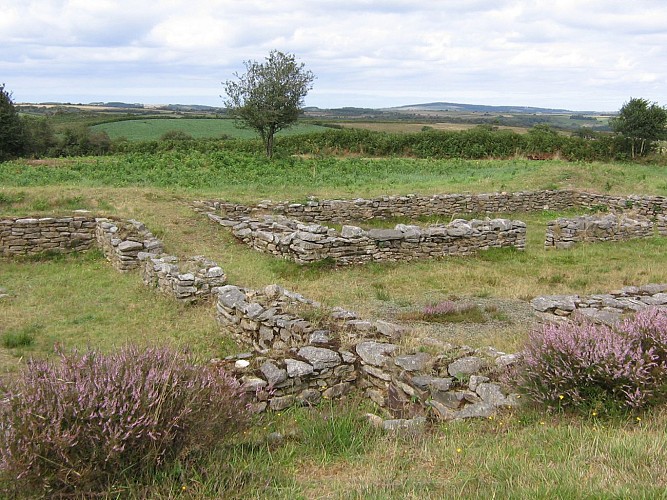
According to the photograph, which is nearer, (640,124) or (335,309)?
(335,309)

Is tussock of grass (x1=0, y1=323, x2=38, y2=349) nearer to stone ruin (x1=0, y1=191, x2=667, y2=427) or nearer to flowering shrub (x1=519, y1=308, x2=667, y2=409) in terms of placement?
stone ruin (x1=0, y1=191, x2=667, y2=427)

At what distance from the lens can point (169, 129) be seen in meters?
65.6

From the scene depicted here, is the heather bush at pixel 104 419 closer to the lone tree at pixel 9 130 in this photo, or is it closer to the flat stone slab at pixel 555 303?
the flat stone slab at pixel 555 303

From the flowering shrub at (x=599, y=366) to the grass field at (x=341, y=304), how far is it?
211 millimetres

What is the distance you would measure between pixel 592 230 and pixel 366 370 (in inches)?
538

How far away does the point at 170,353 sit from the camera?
14.8 feet

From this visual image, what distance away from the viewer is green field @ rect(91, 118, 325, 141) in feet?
197

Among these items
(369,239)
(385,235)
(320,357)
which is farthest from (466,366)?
(385,235)

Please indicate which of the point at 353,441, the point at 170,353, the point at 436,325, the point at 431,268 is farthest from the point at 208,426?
the point at 431,268

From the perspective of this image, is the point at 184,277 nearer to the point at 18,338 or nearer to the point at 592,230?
the point at 18,338

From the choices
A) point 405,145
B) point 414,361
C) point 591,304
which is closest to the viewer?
point 414,361

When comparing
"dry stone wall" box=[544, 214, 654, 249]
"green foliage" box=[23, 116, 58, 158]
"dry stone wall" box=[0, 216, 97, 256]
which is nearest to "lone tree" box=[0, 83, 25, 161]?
"green foliage" box=[23, 116, 58, 158]

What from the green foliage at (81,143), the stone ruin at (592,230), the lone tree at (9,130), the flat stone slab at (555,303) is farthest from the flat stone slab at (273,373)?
the green foliage at (81,143)

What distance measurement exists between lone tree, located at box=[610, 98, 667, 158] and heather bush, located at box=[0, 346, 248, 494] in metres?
44.7
